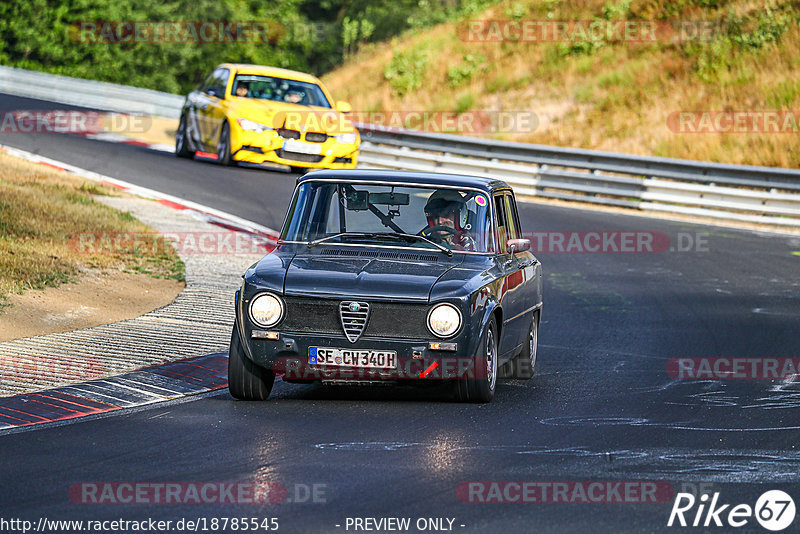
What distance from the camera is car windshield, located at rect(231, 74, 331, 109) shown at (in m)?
23.2

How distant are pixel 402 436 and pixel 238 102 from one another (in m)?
15.7

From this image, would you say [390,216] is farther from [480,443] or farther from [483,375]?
[480,443]

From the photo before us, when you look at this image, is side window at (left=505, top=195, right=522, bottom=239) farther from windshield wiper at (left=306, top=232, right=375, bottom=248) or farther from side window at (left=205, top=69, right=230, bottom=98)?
side window at (left=205, top=69, right=230, bottom=98)

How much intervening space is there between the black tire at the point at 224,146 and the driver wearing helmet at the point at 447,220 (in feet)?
44.4

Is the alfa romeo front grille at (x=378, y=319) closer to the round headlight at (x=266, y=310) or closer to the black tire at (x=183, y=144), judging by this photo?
the round headlight at (x=266, y=310)

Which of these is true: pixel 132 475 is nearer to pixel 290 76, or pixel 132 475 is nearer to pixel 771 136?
pixel 290 76

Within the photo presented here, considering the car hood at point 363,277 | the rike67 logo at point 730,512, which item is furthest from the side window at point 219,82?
the rike67 logo at point 730,512

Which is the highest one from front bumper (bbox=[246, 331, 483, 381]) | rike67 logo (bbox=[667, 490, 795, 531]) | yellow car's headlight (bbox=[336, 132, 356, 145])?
yellow car's headlight (bbox=[336, 132, 356, 145])

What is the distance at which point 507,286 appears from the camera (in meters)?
9.37

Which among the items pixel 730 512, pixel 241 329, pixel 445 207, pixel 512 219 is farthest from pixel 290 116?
pixel 730 512

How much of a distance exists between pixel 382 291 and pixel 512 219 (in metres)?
2.56

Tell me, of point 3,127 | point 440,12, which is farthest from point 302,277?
point 440,12

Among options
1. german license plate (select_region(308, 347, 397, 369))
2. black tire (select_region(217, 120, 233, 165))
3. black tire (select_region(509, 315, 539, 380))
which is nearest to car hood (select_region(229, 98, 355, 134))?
black tire (select_region(217, 120, 233, 165))

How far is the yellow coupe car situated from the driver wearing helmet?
1286 cm
